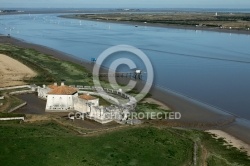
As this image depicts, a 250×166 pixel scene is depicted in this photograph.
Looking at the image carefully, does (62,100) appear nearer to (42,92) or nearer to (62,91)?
(62,91)

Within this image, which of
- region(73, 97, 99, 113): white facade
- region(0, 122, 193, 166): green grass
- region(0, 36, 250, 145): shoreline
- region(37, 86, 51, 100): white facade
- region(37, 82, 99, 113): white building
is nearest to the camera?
region(0, 122, 193, 166): green grass


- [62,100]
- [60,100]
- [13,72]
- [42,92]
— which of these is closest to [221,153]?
[62,100]

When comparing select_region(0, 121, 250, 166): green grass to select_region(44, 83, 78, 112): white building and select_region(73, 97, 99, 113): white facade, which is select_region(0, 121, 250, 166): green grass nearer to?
select_region(73, 97, 99, 113): white facade

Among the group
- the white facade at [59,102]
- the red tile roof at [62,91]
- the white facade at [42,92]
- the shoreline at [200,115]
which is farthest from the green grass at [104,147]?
the white facade at [42,92]

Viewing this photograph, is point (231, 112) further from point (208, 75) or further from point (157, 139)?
point (208, 75)

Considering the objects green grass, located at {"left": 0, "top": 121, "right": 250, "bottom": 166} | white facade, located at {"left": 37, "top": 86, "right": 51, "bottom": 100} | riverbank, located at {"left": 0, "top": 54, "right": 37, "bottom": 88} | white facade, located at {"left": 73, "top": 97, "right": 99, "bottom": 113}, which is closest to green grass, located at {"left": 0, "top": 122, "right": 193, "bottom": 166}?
green grass, located at {"left": 0, "top": 121, "right": 250, "bottom": 166}

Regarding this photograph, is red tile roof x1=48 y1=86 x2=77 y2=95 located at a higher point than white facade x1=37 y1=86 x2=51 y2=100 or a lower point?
higher

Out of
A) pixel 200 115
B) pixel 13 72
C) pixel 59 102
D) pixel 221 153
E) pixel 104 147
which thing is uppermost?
pixel 13 72

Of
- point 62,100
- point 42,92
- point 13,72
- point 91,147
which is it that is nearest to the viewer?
point 91,147

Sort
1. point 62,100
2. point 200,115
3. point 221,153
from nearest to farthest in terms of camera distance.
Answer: point 221,153, point 62,100, point 200,115

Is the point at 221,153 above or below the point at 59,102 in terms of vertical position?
below
